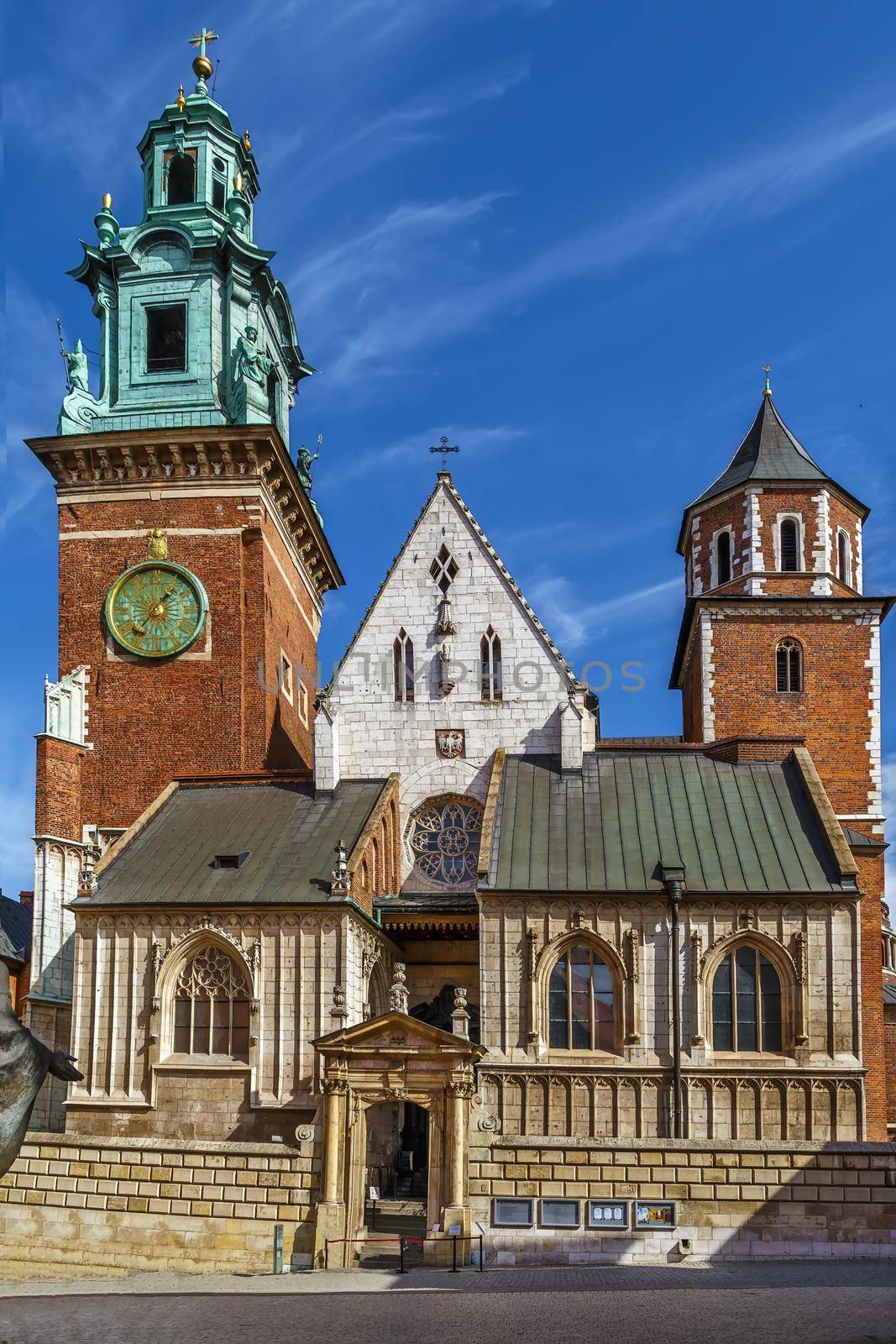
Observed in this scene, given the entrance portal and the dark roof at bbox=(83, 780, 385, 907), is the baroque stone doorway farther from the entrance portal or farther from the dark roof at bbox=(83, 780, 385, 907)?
the dark roof at bbox=(83, 780, 385, 907)

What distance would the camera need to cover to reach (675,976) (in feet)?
113

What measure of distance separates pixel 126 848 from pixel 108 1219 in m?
11.0

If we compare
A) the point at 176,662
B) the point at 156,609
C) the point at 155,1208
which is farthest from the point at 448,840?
the point at 155,1208

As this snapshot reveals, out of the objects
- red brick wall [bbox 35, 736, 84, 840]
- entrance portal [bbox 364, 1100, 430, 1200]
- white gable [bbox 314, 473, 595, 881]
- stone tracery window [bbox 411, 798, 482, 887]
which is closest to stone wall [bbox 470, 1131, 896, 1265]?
entrance portal [bbox 364, 1100, 430, 1200]

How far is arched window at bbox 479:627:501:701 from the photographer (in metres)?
42.5

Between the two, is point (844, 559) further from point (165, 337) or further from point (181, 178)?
point (181, 178)

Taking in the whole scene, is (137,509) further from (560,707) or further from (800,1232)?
(800,1232)

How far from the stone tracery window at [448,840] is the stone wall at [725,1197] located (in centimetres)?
1403

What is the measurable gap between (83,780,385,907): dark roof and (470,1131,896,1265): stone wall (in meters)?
9.58

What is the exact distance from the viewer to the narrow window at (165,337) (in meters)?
48.8

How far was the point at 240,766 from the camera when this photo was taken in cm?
4403

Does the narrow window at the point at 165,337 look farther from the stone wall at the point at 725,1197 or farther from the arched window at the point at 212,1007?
the stone wall at the point at 725,1197

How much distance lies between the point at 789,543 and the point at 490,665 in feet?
32.2

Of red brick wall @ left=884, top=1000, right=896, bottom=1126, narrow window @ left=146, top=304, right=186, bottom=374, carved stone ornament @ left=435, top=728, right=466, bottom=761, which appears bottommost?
red brick wall @ left=884, top=1000, right=896, bottom=1126
